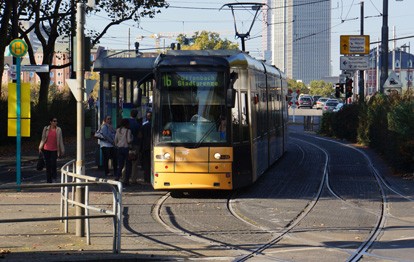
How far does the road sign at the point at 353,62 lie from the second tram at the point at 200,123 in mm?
31924

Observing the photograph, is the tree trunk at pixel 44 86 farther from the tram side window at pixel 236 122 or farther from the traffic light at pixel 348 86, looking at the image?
the tram side window at pixel 236 122

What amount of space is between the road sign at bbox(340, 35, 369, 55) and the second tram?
36146mm

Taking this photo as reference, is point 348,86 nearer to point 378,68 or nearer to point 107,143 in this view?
point 107,143

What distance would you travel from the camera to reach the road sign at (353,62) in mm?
51719

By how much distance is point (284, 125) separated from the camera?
32.8 m

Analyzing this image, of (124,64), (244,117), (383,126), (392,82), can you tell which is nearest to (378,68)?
(392,82)

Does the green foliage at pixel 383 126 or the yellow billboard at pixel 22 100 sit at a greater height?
the yellow billboard at pixel 22 100

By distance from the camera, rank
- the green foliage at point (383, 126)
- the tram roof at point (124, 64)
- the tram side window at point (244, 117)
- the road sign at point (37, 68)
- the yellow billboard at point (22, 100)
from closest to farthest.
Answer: the tram side window at point (244, 117), the yellow billboard at point (22, 100), the road sign at point (37, 68), the green foliage at point (383, 126), the tram roof at point (124, 64)

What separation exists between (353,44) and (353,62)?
14.6ft

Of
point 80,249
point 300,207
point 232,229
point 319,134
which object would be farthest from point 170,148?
point 319,134

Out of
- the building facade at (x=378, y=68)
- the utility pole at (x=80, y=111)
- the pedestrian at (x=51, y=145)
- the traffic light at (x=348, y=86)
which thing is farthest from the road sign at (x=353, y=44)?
the utility pole at (x=80, y=111)

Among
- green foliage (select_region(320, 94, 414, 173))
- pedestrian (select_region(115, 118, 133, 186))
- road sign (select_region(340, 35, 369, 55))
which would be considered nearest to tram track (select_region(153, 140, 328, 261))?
pedestrian (select_region(115, 118, 133, 186))

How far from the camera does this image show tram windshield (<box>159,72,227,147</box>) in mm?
19594

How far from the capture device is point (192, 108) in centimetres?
1967
